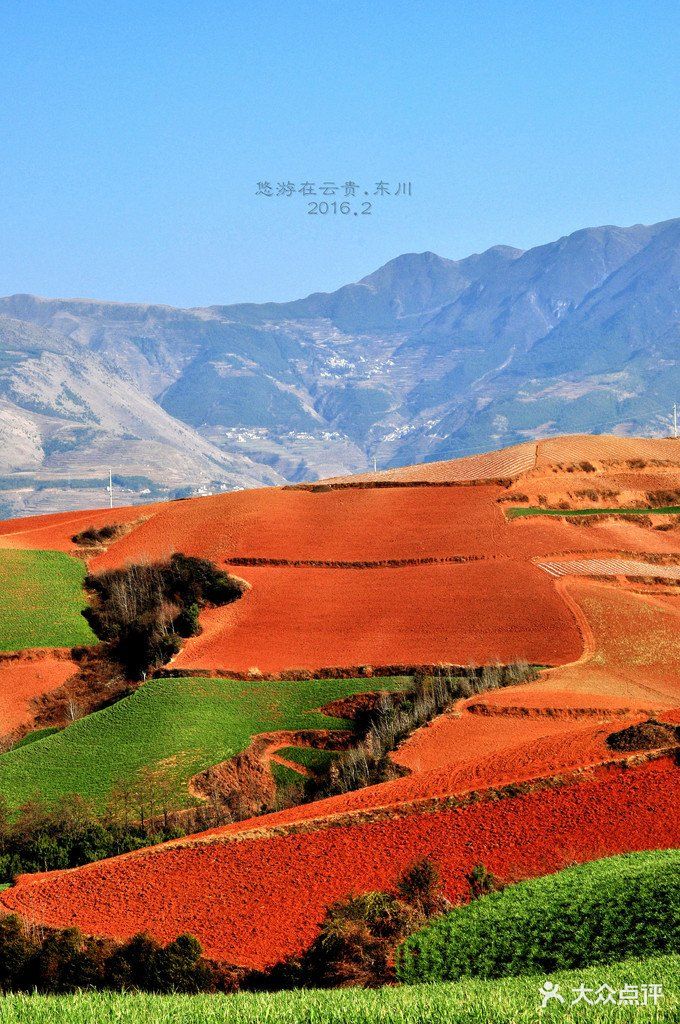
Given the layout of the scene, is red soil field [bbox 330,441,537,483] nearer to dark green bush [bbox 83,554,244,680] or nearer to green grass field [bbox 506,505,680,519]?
A: green grass field [bbox 506,505,680,519]

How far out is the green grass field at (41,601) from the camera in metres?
46.0

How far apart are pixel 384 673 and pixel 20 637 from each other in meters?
14.8

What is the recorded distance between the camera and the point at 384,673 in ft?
127

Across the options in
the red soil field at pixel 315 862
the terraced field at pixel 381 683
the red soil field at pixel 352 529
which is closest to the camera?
the red soil field at pixel 315 862

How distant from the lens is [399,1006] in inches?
563

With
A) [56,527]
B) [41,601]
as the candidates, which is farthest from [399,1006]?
[56,527]

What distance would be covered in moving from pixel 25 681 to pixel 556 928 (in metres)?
28.4

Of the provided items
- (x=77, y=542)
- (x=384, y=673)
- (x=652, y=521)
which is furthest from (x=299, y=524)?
(x=384, y=673)

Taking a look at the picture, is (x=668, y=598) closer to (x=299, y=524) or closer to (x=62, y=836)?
(x=299, y=524)

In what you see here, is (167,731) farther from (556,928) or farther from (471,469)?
(471,469)

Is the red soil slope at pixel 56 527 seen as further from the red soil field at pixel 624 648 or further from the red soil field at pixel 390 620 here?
the red soil field at pixel 624 648

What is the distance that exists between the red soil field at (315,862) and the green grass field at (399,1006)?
4.04m

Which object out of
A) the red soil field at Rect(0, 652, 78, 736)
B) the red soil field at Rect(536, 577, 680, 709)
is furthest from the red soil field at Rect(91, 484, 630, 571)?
the red soil field at Rect(0, 652, 78, 736)

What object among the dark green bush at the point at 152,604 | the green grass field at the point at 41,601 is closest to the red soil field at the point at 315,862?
the dark green bush at the point at 152,604
